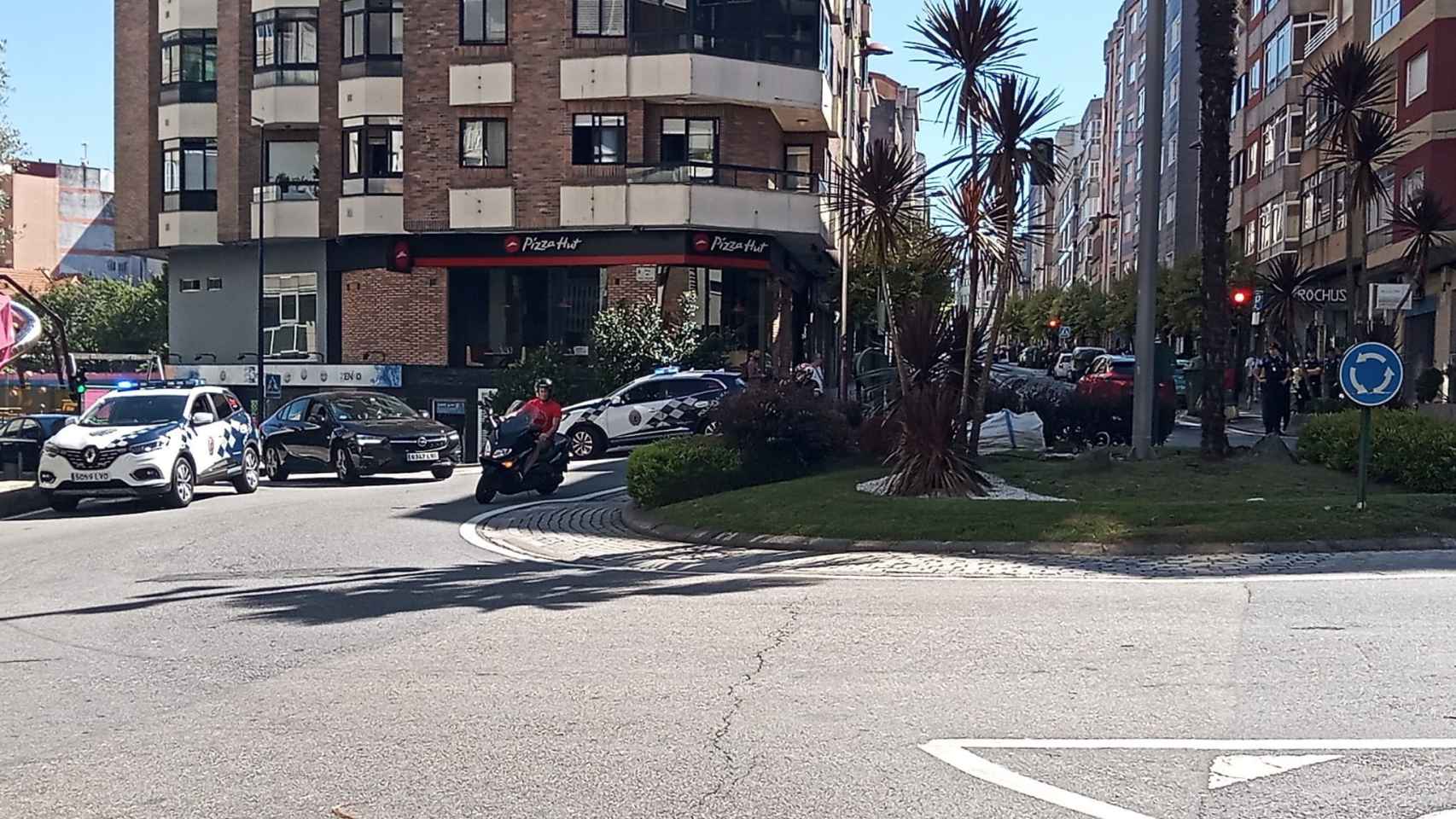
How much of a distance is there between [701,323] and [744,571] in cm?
2520

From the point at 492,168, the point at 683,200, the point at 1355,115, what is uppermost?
the point at 492,168

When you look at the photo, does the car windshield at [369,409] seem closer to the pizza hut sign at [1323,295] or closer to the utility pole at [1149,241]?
the utility pole at [1149,241]

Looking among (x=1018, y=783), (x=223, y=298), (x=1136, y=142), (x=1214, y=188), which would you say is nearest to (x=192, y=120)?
(x=223, y=298)

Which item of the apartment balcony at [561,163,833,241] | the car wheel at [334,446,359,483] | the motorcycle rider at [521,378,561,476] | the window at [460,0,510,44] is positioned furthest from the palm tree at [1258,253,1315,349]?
the car wheel at [334,446,359,483]

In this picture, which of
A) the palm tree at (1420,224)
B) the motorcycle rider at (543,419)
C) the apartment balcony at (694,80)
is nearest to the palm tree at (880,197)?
the motorcycle rider at (543,419)

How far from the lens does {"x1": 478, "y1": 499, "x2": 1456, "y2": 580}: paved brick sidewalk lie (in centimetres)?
1165

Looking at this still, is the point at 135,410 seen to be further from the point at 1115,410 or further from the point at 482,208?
the point at 482,208

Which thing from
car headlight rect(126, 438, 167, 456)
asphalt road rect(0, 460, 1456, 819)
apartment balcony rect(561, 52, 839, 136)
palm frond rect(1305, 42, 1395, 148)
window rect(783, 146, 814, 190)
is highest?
apartment balcony rect(561, 52, 839, 136)

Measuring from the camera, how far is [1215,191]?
57.2ft

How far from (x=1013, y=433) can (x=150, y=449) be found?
11.4 meters

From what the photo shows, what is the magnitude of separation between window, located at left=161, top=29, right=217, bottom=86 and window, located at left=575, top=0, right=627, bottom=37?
12.8 m

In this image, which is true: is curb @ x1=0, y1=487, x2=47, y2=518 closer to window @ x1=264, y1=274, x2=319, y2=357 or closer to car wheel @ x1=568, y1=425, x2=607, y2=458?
car wheel @ x1=568, y1=425, x2=607, y2=458

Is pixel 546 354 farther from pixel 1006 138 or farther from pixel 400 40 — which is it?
pixel 1006 138

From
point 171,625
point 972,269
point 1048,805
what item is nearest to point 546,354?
point 972,269
